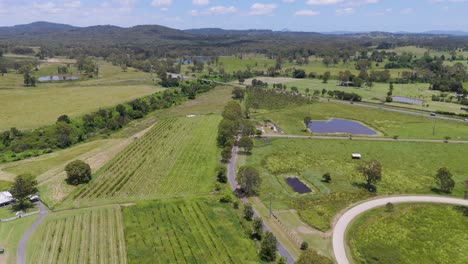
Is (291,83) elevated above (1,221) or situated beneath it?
elevated above

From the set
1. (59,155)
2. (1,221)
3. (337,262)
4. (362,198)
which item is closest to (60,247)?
(1,221)

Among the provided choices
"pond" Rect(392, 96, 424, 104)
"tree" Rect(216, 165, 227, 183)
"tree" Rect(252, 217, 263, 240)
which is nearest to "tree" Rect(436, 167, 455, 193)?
"tree" Rect(252, 217, 263, 240)

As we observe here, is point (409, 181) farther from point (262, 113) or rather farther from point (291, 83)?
point (291, 83)

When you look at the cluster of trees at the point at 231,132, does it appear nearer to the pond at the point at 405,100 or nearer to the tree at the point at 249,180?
the tree at the point at 249,180

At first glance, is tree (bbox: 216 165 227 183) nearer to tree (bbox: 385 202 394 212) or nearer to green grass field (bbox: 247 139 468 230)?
green grass field (bbox: 247 139 468 230)

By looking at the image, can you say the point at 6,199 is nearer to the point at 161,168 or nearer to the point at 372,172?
the point at 161,168

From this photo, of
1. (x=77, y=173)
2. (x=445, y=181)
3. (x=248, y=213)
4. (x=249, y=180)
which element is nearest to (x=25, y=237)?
(x=77, y=173)
